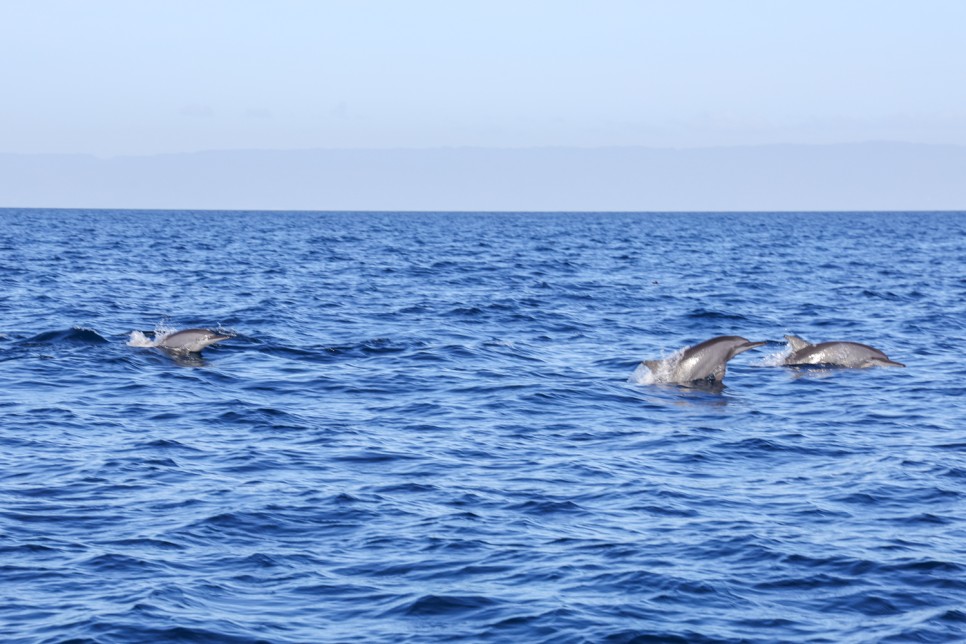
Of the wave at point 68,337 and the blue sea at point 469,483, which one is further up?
the wave at point 68,337

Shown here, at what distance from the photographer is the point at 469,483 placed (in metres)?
14.3

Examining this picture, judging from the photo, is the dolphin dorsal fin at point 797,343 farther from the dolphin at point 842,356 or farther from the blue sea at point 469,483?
the blue sea at point 469,483

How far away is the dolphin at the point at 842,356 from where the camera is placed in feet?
78.2

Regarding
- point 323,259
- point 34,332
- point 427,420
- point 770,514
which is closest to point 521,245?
point 323,259

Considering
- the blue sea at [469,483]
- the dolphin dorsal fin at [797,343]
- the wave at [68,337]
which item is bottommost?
the blue sea at [469,483]

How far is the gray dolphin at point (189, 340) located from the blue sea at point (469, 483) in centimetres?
31

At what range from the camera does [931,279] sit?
4847 cm

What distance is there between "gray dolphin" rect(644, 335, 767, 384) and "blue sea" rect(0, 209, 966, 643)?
615mm

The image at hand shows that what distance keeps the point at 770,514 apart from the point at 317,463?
5548 mm

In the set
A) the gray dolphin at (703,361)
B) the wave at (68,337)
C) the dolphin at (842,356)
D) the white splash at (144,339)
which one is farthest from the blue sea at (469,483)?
the dolphin at (842,356)

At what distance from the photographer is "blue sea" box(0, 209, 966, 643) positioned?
10164 mm

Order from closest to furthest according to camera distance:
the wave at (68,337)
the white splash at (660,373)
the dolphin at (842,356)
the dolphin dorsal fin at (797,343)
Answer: the white splash at (660,373) < the dolphin at (842,356) < the dolphin dorsal fin at (797,343) < the wave at (68,337)

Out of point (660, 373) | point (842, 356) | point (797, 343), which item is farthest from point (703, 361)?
point (842, 356)

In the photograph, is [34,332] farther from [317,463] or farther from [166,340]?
[317,463]
